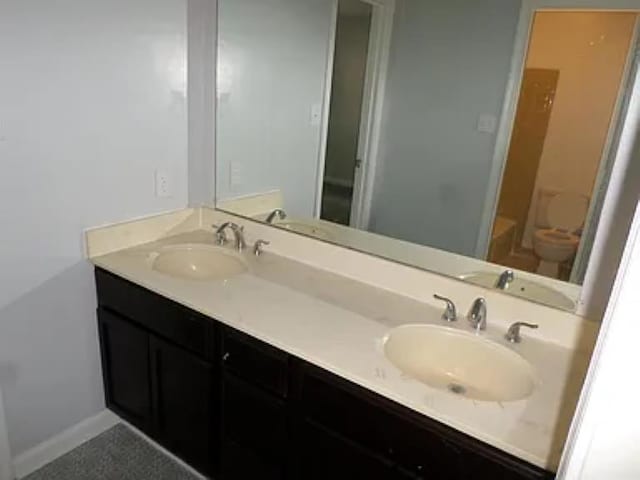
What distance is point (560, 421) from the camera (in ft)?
3.58

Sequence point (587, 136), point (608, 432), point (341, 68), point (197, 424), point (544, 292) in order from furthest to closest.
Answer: point (341, 68), point (197, 424), point (544, 292), point (587, 136), point (608, 432)

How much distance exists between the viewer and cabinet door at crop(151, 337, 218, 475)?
1.66 meters

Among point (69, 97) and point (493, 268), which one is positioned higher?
point (69, 97)

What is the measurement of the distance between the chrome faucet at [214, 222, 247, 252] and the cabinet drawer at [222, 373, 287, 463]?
0.67m

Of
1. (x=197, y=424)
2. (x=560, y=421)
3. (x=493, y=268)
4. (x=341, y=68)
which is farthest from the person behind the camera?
(x=341, y=68)

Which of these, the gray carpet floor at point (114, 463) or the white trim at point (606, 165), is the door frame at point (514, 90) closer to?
the white trim at point (606, 165)

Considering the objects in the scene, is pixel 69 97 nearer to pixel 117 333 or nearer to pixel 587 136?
pixel 117 333

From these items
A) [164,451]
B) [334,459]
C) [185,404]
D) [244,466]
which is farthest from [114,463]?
[334,459]

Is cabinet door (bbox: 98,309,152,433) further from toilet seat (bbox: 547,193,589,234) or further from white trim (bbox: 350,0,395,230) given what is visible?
toilet seat (bbox: 547,193,589,234)

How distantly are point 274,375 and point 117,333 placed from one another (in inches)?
32.3

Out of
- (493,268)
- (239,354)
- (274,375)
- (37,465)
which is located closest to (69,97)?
(239,354)

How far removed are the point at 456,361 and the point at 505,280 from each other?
310 mm

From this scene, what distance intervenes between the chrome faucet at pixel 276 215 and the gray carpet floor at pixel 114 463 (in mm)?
1102

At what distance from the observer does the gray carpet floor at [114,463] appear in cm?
190
